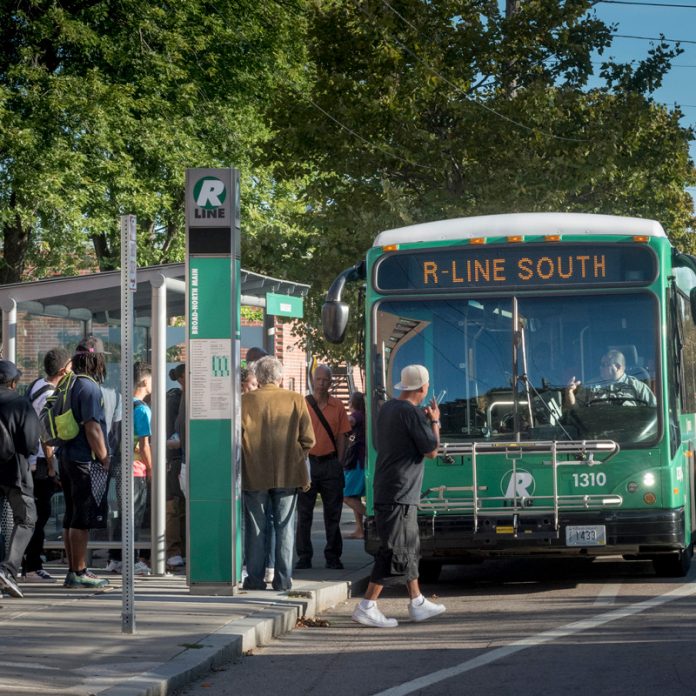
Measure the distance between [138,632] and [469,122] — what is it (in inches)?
651

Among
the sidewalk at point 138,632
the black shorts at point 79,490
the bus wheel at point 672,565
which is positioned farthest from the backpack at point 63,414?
the bus wheel at point 672,565

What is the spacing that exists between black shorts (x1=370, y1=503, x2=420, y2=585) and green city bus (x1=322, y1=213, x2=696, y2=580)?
1.72 meters

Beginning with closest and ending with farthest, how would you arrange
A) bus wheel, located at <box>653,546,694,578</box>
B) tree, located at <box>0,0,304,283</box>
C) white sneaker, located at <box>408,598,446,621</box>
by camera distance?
white sneaker, located at <box>408,598,446,621</box>
bus wheel, located at <box>653,546,694,578</box>
tree, located at <box>0,0,304,283</box>

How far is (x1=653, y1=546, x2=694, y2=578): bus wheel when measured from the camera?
1240 centimetres

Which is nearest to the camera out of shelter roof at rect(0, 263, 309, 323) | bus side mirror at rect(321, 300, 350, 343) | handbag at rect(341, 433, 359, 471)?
bus side mirror at rect(321, 300, 350, 343)

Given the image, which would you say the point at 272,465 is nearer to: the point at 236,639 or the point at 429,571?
the point at 236,639

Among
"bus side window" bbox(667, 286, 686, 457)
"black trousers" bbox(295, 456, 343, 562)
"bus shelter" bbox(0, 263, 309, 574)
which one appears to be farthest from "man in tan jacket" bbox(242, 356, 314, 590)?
"bus side window" bbox(667, 286, 686, 457)

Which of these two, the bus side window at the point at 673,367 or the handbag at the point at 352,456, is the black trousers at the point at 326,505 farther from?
the bus side window at the point at 673,367

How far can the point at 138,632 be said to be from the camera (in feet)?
29.2

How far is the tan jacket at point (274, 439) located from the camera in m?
11.1

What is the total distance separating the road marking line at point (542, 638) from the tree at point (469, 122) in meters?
12.8

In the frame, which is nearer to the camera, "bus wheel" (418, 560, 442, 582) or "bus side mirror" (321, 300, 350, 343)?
"bus side mirror" (321, 300, 350, 343)

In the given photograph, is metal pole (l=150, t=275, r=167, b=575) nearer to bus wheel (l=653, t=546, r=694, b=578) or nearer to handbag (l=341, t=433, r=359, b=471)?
handbag (l=341, t=433, r=359, b=471)

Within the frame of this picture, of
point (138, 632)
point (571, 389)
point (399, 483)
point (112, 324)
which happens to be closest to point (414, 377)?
point (399, 483)
